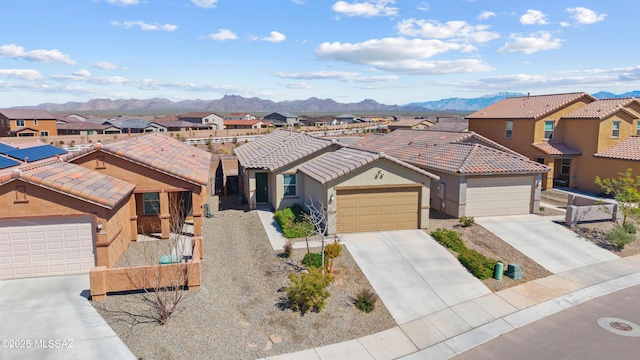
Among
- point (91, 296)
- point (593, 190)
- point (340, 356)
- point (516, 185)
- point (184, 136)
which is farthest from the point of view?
point (184, 136)

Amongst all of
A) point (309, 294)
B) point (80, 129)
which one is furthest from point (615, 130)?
point (80, 129)

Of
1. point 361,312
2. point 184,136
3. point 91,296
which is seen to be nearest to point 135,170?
point 91,296

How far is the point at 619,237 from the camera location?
19.2 metres

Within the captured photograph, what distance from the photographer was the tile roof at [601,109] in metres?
29.5

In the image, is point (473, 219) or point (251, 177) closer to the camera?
point (473, 219)

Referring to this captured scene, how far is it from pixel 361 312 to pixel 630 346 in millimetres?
7602

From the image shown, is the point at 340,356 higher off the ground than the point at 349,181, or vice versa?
the point at 349,181

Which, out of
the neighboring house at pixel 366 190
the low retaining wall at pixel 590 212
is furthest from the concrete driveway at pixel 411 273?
the low retaining wall at pixel 590 212

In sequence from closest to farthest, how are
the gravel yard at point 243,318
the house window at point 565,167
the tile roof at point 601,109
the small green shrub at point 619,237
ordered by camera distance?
the gravel yard at point 243,318 < the small green shrub at point 619,237 < the tile roof at point 601,109 < the house window at point 565,167

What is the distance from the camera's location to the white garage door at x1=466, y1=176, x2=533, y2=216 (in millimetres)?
22531

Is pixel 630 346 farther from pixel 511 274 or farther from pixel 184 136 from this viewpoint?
pixel 184 136

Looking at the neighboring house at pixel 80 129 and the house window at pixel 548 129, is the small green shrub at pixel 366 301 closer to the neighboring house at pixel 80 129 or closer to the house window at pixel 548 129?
the house window at pixel 548 129

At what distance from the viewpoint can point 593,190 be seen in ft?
98.0

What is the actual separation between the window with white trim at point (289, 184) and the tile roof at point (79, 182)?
325 inches
